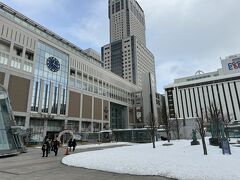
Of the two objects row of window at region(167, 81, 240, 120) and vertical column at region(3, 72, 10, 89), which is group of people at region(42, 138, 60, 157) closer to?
vertical column at region(3, 72, 10, 89)

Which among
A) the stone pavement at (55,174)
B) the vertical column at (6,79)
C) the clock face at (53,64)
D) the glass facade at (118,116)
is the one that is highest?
the clock face at (53,64)

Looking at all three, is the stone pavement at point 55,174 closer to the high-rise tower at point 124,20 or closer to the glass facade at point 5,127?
the glass facade at point 5,127

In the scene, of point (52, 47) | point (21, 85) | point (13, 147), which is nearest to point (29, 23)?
Result: point (52, 47)

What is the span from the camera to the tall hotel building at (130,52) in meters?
117

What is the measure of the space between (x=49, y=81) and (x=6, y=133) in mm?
43390

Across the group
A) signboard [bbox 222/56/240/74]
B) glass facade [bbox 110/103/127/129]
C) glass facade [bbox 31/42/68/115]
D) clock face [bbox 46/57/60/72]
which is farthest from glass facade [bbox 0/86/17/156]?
signboard [bbox 222/56/240/74]

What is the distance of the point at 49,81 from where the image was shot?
213 feet

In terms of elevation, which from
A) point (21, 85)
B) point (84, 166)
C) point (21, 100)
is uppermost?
point (21, 85)

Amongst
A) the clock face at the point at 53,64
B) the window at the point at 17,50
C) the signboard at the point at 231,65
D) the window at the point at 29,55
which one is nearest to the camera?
the window at the point at 17,50

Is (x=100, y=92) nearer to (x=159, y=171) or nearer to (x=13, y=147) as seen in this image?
(x=13, y=147)

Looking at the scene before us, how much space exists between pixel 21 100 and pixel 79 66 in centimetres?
2952

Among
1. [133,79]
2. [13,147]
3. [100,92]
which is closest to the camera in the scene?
[13,147]

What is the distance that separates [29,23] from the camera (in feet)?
214

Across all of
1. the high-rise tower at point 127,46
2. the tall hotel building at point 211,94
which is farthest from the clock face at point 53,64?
the tall hotel building at point 211,94
